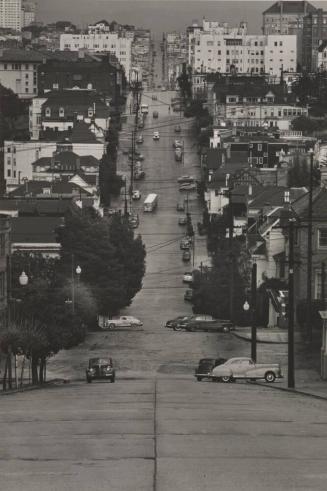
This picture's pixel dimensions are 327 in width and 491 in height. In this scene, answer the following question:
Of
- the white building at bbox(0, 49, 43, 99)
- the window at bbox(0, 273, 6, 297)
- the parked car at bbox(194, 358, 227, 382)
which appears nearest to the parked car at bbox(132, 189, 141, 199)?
the window at bbox(0, 273, 6, 297)

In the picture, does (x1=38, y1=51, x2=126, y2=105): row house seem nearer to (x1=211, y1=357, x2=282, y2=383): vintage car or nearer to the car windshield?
the car windshield

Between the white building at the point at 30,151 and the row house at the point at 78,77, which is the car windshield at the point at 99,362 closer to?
the white building at the point at 30,151

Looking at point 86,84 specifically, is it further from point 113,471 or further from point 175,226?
point 113,471

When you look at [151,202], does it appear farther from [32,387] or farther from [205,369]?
[32,387]

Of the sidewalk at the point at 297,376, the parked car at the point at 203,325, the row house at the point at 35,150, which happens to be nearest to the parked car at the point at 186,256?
the parked car at the point at 203,325

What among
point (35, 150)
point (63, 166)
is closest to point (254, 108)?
point (35, 150)

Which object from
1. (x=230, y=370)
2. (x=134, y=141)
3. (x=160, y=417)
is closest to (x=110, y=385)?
(x=230, y=370)

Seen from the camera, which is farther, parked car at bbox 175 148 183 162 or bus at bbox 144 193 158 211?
parked car at bbox 175 148 183 162
